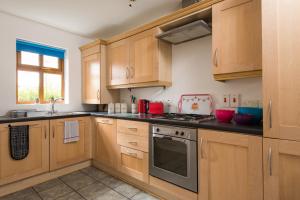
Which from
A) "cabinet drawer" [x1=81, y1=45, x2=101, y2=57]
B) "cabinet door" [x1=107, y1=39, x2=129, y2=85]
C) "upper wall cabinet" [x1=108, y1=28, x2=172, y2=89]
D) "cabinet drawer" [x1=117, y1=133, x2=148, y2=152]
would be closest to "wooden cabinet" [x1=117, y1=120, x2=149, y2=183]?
"cabinet drawer" [x1=117, y1=133, x2=148, y2=152]

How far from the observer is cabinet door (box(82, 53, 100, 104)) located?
3.05m

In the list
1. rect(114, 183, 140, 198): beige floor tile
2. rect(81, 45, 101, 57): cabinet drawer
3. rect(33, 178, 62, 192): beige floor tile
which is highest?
rect(81, 45, 101, 57): cabinet drawer

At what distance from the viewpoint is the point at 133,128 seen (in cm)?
218

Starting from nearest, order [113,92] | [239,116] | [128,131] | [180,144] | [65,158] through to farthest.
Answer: [239,116], [180,144], [128,131], [65,158], [113,92]

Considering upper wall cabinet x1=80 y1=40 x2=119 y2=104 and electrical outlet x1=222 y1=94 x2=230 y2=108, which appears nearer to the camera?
electrical outlet x1=222 y1=94 x2=230 y2=108

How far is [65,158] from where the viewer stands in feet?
8.41

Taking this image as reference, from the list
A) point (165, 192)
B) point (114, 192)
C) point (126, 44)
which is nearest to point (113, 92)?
point (126, 44)

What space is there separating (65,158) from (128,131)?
43.8 inches

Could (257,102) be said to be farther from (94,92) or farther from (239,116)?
(94,92)

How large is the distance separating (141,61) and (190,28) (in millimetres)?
862

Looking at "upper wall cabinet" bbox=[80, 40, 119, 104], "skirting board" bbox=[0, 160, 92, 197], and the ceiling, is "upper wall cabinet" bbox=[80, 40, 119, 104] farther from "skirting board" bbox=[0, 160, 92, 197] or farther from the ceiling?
"skirting board" bbox=[0, 160, 92, 197]

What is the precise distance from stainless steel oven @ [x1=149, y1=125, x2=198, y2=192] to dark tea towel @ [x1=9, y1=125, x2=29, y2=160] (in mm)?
1555

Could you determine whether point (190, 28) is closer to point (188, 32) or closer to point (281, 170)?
point (188, 32)

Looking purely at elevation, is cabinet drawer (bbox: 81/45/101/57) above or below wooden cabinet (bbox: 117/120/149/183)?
above
